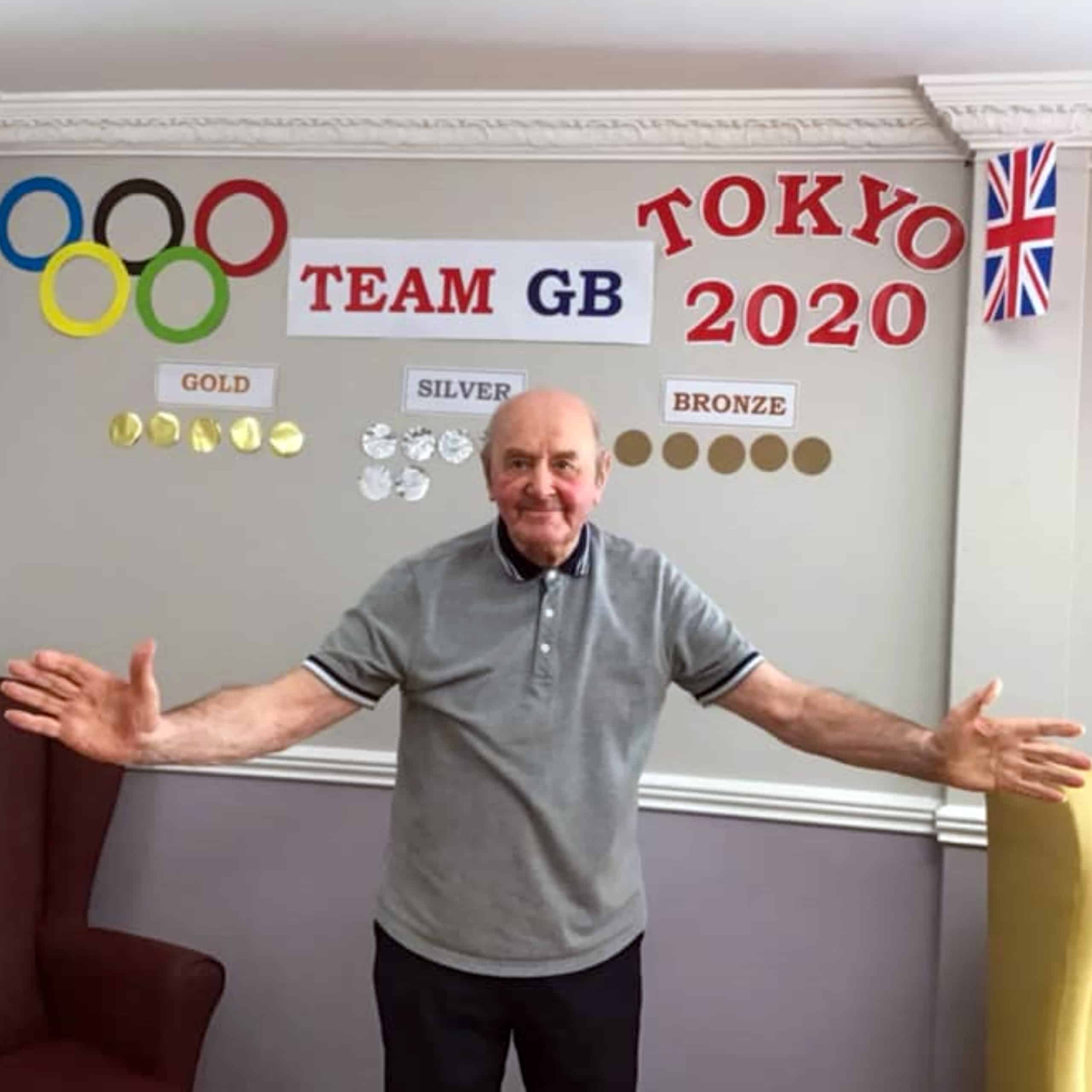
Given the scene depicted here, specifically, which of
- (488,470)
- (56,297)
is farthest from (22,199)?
(488,470)

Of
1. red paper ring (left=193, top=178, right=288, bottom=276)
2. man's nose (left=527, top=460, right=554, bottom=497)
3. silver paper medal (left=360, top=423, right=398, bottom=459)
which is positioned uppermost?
red paper ring (left=193, top=178, right=288, bottom=276)

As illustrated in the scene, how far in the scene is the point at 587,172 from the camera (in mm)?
2289

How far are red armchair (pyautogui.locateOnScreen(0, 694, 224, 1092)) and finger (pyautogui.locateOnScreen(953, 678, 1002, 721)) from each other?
49.6 inches

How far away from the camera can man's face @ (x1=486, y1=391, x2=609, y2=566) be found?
5.33 ft

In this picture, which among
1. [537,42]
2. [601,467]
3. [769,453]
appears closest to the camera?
[601,467]

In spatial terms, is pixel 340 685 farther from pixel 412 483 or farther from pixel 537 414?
pixel 412 483

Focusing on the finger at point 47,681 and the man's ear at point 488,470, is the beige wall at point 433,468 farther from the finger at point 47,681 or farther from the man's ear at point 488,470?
the finger at point 47,681

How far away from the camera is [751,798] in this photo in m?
2.23

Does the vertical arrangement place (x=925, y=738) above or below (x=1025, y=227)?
below

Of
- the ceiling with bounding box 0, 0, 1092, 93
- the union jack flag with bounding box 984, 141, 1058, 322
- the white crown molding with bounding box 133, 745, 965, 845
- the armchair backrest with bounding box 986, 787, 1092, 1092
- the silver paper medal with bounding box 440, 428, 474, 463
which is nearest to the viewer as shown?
the armchair backrest with bounding box 986, 787, 1092, 1092

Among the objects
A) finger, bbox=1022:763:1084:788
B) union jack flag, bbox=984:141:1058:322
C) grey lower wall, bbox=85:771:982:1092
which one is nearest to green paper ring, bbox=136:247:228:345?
grey lower wall, bbox=85:771:982:1092

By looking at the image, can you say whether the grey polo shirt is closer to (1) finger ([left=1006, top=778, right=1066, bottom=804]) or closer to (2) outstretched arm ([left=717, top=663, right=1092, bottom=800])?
(2) outstretched arm ([left=717, top=663, right=1092, bottom=800])

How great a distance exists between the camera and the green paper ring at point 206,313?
7.83 feet

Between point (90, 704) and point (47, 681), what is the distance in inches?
2.3
